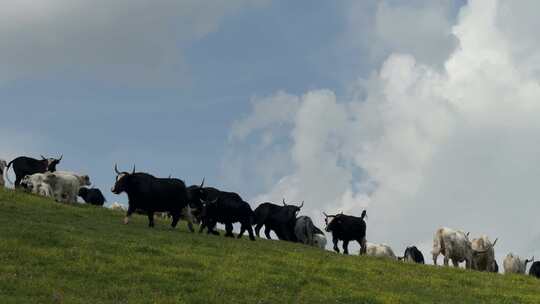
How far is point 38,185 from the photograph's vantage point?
38.9 metres

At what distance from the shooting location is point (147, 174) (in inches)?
1292

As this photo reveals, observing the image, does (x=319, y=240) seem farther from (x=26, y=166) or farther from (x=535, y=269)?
(x=26, y=166)

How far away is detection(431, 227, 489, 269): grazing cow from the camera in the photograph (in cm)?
Answer: 3800

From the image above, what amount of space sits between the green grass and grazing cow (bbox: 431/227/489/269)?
23.8 feet

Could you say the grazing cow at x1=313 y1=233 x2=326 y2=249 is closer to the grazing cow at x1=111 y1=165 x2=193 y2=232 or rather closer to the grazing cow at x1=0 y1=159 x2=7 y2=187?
the grazing cow at x1=111 y1=165 x2=193 y2=232

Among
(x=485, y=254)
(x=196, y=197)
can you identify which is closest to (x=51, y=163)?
(x=196, y=197)

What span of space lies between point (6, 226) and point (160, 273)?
7.35 metres

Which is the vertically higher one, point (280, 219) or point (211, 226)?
point (280, 219)

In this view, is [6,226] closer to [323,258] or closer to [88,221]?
[88,221]

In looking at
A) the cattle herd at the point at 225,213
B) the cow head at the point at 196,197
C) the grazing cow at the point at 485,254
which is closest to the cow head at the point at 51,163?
the cattle herd at the point at 225,213

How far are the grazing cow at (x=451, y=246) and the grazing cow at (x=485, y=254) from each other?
1.65 metres

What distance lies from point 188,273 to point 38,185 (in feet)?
64.1

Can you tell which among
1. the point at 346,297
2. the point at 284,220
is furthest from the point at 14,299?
the point at 284,220

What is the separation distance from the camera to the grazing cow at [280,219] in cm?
3862
